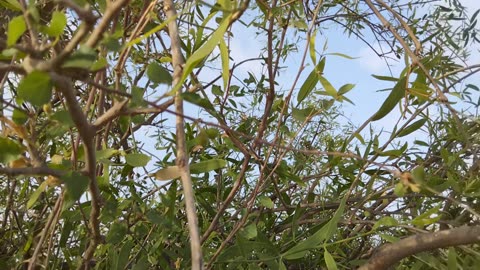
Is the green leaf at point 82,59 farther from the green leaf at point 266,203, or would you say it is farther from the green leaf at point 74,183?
the green leaf at point 266,203

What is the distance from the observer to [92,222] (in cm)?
65

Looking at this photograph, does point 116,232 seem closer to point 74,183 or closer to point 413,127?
point 74,183

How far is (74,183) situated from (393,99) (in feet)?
1.31

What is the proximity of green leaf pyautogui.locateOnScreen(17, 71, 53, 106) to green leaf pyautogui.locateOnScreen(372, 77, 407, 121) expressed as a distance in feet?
1.50

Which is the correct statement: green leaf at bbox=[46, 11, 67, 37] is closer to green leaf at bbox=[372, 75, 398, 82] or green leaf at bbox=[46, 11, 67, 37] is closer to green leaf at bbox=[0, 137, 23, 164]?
green leaf at bbox=[0, 137, 23, 164]

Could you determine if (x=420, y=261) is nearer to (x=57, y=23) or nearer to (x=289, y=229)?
(x=289, y=229)

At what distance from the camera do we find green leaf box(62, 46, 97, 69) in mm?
302

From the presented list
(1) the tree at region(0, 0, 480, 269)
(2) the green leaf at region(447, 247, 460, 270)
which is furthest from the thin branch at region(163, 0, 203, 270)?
(2) the green leaf at region(447, 247, 460, 270)

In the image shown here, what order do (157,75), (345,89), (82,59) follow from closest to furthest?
(82,59) < (157,75) < (345,89)

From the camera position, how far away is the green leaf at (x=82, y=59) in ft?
0.99

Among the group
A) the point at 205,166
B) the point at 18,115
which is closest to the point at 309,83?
the point at 205,166

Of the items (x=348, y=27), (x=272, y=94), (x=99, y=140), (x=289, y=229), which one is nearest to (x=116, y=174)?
(x=99, y=140)

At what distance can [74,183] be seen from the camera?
438mm

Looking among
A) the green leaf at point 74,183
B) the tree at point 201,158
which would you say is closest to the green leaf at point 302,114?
the tree at point 201,158
